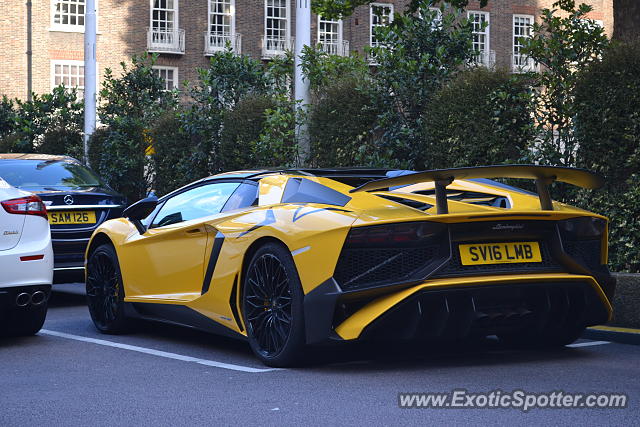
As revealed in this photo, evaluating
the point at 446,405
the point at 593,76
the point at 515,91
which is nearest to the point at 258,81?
the point at 515,91

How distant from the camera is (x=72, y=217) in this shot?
11820 mm

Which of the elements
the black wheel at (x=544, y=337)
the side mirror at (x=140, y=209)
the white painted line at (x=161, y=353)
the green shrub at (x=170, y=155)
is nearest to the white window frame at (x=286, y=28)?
the green shrub at (x=170, y=155)

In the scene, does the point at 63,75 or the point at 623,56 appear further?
the point at 63,75

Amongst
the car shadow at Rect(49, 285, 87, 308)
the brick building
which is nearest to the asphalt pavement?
the car shadow at Rect(49, 285, 87, 308)

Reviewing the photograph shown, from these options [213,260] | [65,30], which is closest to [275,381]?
[213,260]

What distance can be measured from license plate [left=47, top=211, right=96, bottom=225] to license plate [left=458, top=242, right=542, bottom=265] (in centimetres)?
617

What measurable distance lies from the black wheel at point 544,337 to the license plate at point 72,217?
18.0 ft

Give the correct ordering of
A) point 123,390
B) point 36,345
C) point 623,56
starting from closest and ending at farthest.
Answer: point 123,390, point 36,345, point 623,56

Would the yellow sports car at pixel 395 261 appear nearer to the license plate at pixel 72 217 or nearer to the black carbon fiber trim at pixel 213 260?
the black carbon fiber trim at pixel 213 260

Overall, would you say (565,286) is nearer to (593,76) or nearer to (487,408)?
(487,408)

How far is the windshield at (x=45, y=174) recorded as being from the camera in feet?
39.9

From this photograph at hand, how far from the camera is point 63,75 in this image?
40.0 meters

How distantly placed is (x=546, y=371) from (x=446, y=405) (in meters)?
1.28

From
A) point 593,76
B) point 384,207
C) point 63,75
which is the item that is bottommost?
point 384,207
